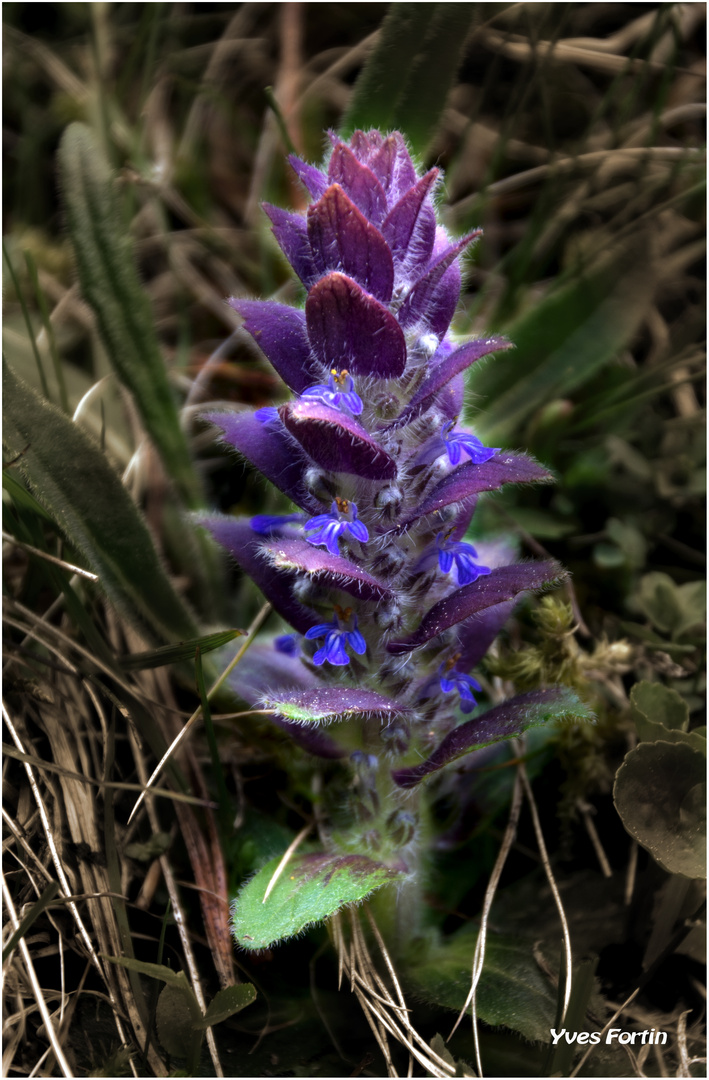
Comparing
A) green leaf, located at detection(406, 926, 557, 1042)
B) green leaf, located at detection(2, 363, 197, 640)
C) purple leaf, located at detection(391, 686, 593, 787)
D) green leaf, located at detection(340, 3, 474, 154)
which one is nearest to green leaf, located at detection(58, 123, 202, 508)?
green leaf, located at detection(2, 363, 197, 640)

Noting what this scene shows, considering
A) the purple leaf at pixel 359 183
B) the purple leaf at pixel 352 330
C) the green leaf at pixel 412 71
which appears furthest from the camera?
the green leaf at pixel 412 71

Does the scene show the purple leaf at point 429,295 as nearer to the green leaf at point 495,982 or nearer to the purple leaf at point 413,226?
the purple leaf at point 413,226

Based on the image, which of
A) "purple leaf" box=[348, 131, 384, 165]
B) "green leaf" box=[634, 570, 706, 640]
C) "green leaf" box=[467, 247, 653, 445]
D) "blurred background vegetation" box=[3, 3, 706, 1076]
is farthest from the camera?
"green leaf" box=[467, 247, 653, 445]

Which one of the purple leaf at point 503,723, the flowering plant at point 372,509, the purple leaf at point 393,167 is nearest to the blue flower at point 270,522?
the flowering plant at point 372,509

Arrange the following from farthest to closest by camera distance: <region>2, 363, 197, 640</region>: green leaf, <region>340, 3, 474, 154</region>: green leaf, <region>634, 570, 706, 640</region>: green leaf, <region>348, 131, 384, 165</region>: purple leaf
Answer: <region>340, 3, 474, 154</region>: green leaf
<region>634, 570, 706, 640</region>: green leaf
<region>2, 363, 197, 640</region>: green leaf
<region>348, 131, 384, 165</region>: purple leaf

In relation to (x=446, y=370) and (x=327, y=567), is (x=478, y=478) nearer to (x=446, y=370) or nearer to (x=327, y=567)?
(x=446, y=370)

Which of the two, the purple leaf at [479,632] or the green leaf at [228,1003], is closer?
the green leaf at [228,1003]

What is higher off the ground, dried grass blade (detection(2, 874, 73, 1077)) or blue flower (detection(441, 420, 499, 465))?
blue flower (detection(441, 420, 499, 465))

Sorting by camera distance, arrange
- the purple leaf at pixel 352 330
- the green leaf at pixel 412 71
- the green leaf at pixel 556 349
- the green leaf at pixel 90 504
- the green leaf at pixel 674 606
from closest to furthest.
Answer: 1. the purple leaf at pixel 352 330
2. the green leaf at pixel 90 504
3. the green leaf at pixel 674 606
4. the green leaf at pixel 412 71
5. the green leaf at pixel 556 349

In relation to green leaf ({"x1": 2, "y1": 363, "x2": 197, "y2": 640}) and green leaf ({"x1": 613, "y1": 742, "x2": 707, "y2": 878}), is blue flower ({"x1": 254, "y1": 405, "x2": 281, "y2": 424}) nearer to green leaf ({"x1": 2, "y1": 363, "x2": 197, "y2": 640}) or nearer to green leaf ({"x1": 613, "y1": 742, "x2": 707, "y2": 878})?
green leaf ({"x1": 2, "y1": 363, "x2": 197, "y2": 640})
